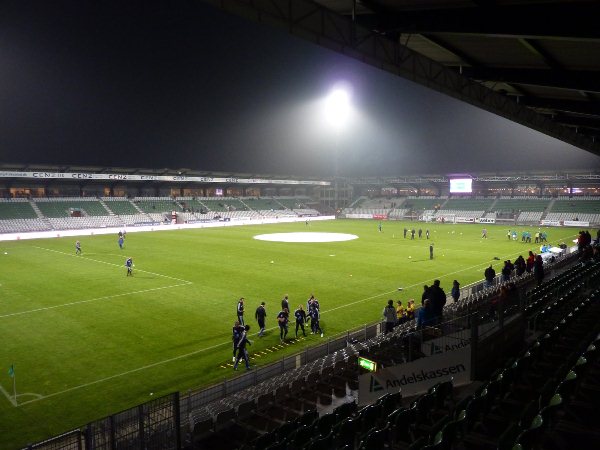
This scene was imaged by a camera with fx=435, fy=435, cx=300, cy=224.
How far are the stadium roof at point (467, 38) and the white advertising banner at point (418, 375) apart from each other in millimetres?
6300

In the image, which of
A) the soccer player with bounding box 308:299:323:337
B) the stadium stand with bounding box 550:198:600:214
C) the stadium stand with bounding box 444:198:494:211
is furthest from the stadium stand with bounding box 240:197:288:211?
the soccer player with bounding box 308:299:323:337

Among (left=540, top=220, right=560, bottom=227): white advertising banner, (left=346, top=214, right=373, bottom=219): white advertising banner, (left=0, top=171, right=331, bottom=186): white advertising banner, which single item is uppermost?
(left=0, top=171, right=331, bottom=186): white advertising banner

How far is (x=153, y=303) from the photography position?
70.6 ft

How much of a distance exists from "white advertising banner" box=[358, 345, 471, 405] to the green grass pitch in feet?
16.8

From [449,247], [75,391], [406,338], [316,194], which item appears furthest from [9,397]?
[316,194]

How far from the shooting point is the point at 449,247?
136 ft

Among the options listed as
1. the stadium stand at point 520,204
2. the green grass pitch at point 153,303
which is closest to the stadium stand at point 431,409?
the green grass pitch at point 153,303

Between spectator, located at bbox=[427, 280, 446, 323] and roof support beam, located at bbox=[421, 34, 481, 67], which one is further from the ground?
roof support beam, located at bbox=[421, 34, 481, 67]

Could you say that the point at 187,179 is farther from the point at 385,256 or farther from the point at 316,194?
the point at 385,256

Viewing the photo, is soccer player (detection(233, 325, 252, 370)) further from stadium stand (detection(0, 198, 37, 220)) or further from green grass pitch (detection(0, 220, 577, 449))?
stadium stand (detection(0, 198, 37, 220))

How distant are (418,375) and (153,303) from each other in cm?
1571

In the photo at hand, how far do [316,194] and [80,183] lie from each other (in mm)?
53293

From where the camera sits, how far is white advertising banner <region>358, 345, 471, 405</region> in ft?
29.5

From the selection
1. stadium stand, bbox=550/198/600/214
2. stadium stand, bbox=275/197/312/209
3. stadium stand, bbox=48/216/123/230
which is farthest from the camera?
stadium stand, bbox=275/197/312/209
